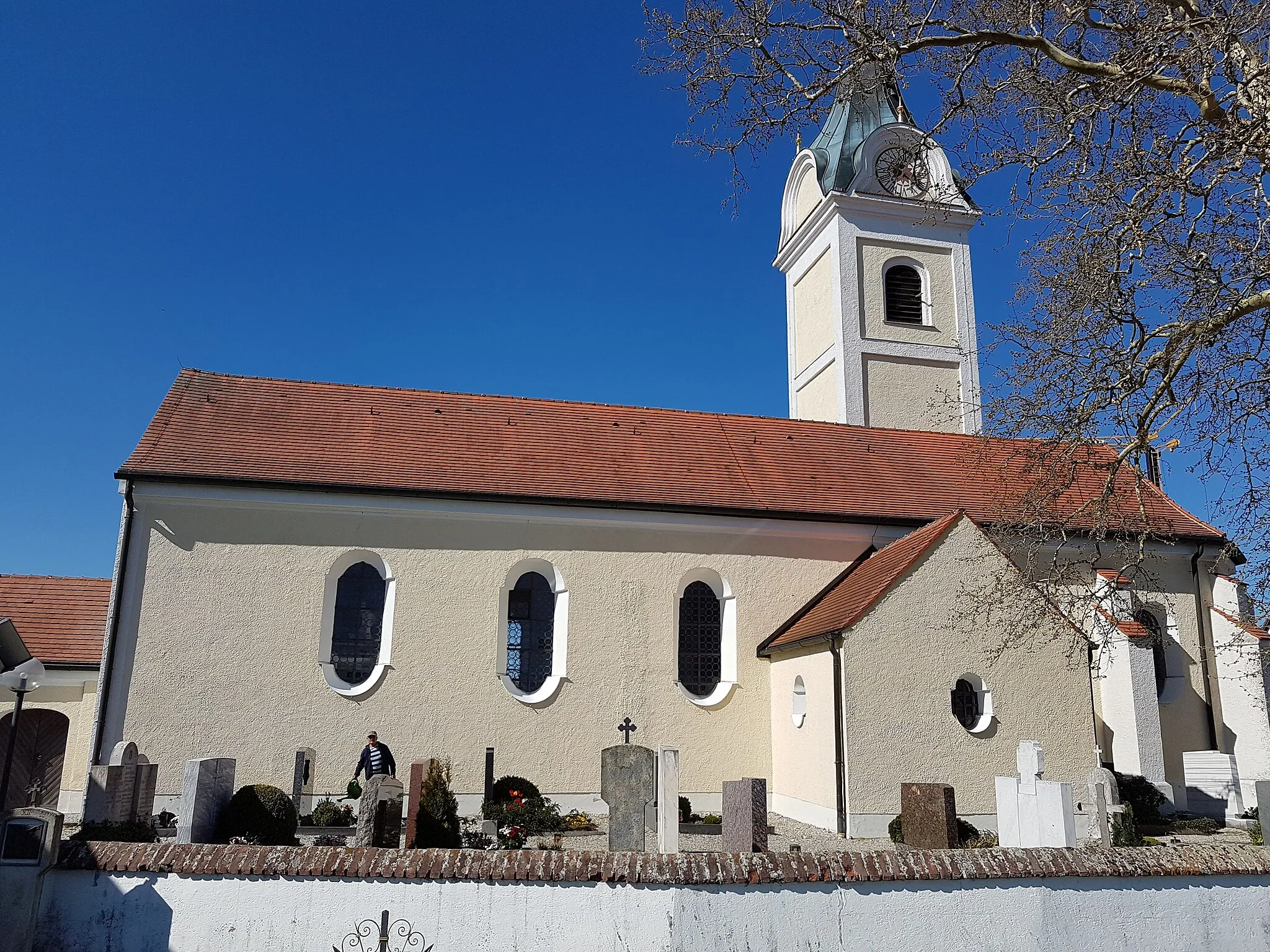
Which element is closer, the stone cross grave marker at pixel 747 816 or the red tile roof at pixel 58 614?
the stone cross grave marker at pixel 747 816

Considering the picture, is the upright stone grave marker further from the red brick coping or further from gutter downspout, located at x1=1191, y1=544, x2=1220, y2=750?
gutter downspout, located at x1=1191, y1=544, x2=1220, y2=750

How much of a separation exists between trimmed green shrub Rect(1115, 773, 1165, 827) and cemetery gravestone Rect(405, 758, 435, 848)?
10.8 m

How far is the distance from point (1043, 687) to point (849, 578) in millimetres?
3614

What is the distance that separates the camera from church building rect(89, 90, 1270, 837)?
14.7m

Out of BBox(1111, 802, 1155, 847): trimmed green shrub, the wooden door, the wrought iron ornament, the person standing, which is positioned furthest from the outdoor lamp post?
BBox(1111, 802, 1155, 847): trimmed green shrub

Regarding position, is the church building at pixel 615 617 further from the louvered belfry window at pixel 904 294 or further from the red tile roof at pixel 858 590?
the louvered belfry window at pixel 904 294

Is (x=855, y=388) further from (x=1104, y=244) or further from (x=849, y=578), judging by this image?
(x=1104, y=244)

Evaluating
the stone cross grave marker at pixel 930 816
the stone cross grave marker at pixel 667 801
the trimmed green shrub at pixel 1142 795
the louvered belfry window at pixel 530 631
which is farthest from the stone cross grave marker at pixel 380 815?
the trimmed green shrub at pixel 1142 795

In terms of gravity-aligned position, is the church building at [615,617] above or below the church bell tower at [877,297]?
below

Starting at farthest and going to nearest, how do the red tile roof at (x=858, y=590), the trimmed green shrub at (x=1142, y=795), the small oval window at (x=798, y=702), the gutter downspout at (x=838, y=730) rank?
the small oval window at (x=798, y=702) < the trimmed green shrub at (x=1142, y=795) < the red tile roof at (x=858, y=590) < the gutter downspout at (x=838, y=730)

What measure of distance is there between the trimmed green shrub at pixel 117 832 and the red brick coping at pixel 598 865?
5.03ft

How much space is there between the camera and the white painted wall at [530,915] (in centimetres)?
795

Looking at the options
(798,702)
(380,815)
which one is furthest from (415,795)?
(798,702)

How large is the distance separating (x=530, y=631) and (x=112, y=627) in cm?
647
